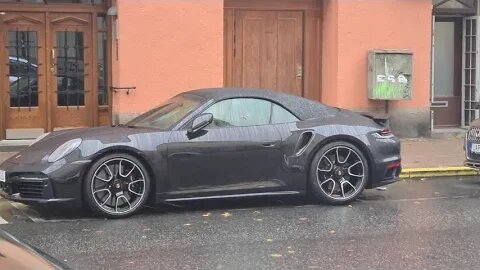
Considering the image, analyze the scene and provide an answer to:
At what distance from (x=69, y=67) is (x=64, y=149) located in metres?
5.91

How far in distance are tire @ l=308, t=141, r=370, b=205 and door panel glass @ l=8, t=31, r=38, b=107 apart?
6.60 metres

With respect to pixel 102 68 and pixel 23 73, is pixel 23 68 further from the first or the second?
pixel 102 68

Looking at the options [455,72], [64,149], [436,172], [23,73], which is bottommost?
[436,172]

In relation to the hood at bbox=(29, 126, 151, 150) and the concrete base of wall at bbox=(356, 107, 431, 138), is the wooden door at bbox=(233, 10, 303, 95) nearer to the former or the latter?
the concrete base of wall at bbox=(356, 107, 431, 138)

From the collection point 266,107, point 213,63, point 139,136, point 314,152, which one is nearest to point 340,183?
point 314,152

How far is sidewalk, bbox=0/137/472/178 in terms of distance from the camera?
1029 centimetres

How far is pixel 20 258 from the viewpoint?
258 centimetres

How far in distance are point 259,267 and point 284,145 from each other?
2.47 metres

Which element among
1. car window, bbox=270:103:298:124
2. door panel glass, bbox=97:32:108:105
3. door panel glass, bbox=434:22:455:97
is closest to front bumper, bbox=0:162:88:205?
car window, bbox=270:103:298:124

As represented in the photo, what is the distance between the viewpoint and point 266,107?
7.81 meters

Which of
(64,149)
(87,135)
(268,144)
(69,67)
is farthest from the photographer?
(69,67)

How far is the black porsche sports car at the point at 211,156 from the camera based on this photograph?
23.0ft

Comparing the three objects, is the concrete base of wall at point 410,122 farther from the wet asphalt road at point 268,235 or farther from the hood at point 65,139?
the hood at point 65,139

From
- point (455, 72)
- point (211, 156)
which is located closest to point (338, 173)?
point (211, 156)
